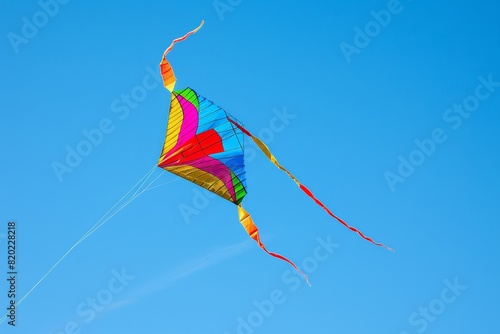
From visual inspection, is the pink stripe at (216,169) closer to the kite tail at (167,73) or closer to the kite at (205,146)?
the kite at (205,146)

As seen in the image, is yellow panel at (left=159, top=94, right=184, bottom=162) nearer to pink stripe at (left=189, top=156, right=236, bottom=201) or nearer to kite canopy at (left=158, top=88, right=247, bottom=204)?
kite canopy at (left=158, top=88, right=247, bottom=204)

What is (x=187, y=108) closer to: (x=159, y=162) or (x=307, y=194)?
(x=159, y=162)

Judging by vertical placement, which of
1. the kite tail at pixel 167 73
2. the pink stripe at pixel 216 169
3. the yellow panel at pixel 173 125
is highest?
the kite tail at pixel 167 73

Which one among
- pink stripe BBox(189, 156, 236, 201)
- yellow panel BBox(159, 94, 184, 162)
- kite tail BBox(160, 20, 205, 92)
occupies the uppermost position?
kite tail BBox(160, 20, 205, 92)

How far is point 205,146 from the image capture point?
804 inches

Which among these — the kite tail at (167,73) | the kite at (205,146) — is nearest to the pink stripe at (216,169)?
the kite at (205,146)

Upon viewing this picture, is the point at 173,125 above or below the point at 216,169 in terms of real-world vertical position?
above

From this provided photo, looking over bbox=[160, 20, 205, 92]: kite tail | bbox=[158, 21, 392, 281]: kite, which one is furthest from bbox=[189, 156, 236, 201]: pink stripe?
bbox=[160, 20, 205, 92]: kite tail

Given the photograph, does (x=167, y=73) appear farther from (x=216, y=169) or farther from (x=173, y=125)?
(x=216, y=169)

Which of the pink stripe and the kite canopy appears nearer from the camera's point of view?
the kite canopy

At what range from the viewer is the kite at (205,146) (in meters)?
19.7

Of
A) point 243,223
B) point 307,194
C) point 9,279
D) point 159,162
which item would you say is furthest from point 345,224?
point 9,279

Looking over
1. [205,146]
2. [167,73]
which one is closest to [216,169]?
[205,146]

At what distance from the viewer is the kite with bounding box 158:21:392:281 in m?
19.7
